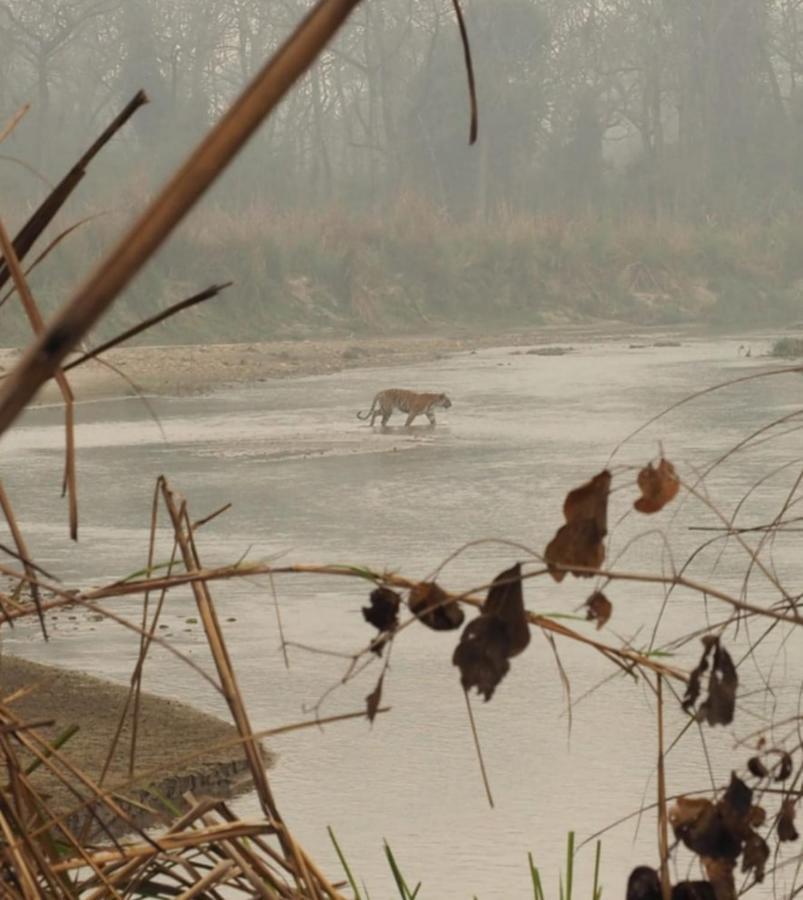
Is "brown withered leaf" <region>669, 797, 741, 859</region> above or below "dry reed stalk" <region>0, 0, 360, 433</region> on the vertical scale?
below

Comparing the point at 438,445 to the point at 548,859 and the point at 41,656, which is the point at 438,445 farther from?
the point at 548,859

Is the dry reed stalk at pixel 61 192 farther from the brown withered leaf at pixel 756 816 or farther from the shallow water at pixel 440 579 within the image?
the brown withered leaf at pixel 756 816

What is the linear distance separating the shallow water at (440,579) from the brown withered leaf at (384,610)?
0.09 m

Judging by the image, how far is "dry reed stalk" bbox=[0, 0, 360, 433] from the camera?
0.50 metres

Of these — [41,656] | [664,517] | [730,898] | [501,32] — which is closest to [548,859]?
[41,656]

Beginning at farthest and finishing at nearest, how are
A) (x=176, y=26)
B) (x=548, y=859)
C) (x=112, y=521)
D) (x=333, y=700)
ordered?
(x=176, y=26) → (x=112, y=521) → (x=333, y=700) → (x=548, y=859)

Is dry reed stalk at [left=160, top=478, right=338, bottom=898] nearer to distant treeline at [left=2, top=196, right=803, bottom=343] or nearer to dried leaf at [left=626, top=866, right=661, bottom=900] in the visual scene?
dried leaf at [left=626, top=866, right=661, bottom=900]

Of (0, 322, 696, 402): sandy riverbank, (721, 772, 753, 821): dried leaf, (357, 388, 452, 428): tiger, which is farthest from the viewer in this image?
(0, 322, 696, 402): sandy riverbank

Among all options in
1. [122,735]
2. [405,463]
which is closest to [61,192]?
[122,735]

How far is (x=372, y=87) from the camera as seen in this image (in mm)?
44781

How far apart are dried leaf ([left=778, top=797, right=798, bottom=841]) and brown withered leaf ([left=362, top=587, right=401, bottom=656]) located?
275 millimetres

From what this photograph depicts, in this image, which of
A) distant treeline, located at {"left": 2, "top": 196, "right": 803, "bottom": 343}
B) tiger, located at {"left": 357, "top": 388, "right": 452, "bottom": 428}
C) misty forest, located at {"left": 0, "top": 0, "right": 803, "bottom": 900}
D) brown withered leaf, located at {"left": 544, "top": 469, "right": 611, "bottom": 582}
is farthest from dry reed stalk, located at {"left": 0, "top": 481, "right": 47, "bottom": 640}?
distant treeline, located at {"left": 2, "top": 196, "right": 803, "bottom": 343}

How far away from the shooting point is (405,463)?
1336cm

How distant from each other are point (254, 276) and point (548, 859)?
2629cm
